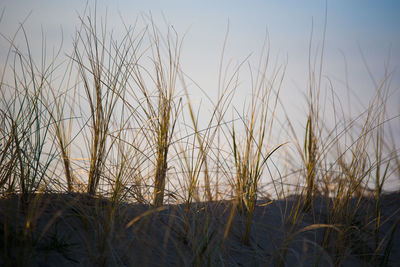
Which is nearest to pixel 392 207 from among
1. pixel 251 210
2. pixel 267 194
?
pixel 267 194

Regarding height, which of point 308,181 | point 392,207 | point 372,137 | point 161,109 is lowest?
point 392,207

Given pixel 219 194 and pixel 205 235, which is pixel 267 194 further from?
pixel 205 235

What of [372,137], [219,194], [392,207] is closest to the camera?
[219,194]

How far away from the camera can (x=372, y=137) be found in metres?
2.18

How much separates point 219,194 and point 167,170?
0.36 m

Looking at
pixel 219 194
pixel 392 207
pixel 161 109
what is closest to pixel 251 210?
pixel 219 194

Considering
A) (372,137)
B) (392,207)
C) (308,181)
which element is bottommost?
(392,207)

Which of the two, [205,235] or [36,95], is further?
[36,95]

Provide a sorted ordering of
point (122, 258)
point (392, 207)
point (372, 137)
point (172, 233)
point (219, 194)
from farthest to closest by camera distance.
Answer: point (392, 207)
point (372, 137)
point (219, 194)
point (172, 233)
point (122, 258)

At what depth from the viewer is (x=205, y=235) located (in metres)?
1.50

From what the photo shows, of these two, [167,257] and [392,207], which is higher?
[392,207]

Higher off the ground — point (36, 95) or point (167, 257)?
point (36, 95)

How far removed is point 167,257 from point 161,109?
0.89 metres

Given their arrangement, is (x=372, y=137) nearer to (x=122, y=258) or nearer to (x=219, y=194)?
(x=219, y=194)
